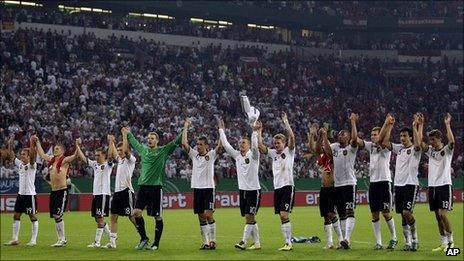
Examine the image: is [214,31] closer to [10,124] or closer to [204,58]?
[204,58]

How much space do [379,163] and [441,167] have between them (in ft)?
5.08

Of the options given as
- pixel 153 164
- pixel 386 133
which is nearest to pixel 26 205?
pixel 153 164

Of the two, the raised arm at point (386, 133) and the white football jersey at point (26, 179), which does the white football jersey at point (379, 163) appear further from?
the white football jersey at point (26, 179)

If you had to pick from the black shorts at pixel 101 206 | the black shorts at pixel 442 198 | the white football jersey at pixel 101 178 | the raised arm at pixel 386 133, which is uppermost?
the raised arm at pixel 386 133

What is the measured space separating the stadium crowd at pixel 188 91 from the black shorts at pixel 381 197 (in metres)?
28.6

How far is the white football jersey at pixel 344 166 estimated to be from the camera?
23.2 metres

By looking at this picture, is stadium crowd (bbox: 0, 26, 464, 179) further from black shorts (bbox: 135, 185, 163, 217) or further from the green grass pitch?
black shorts (bbox: 135, 185, 163, 217)

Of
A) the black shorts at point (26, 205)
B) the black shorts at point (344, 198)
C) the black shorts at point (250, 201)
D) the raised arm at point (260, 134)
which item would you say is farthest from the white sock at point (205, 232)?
the black shorts at point (26, 205)

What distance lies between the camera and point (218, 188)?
5431cm

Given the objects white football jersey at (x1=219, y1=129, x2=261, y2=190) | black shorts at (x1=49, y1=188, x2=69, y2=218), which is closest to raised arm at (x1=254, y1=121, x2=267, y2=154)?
white football jersey at (x1=219, y1=129, x2=261, y2=190)

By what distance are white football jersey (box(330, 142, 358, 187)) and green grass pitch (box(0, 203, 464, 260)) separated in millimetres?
1789

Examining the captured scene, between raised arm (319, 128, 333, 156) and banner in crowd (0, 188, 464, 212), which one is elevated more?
raised arm (319, 128, 333, 156)

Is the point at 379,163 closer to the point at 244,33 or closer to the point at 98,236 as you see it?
the point at 98,236

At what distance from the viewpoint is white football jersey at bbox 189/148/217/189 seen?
23.8 m
